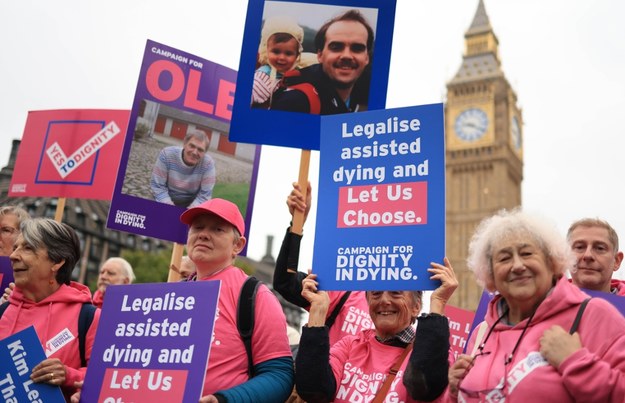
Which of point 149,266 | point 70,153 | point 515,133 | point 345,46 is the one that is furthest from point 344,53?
point 515,133

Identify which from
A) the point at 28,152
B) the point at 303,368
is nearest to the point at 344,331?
the point at 303,368

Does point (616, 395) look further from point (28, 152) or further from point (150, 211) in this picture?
point (28, 152)

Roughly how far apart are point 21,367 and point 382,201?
1568 millimetres

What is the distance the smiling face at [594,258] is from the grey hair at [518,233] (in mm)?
1007

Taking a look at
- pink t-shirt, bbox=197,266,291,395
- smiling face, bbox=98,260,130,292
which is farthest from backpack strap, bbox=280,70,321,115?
smiling face, bbox=98,260,130,292

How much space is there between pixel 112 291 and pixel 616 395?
6.06 ft

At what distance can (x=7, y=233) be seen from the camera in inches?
167

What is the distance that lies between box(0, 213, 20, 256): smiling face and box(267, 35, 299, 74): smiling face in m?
1.81

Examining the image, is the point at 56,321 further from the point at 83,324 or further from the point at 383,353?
Answer: the point at 383,353

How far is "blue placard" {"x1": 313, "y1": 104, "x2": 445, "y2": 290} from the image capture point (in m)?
2.90

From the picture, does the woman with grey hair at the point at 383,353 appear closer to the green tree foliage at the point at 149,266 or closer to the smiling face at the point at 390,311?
the smiling face at the point at 390,311

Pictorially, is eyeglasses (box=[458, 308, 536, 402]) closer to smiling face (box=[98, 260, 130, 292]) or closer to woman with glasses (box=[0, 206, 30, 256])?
woman with glasses (box=[0, 206, 30, 256])

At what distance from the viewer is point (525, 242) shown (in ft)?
8.39

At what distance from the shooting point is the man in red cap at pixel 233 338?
106 inches
